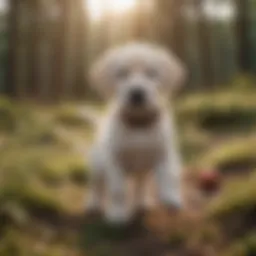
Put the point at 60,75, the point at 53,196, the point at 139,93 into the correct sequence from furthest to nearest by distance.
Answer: the point at 60,75, the point at 53,196, the point at 139,93

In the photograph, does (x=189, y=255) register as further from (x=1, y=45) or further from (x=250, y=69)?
(x=250, y=69)

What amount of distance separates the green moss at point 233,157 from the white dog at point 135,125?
2.43 ft

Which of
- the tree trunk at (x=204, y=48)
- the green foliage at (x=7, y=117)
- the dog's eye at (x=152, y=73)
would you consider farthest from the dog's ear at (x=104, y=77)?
the tree trunk at (x=204, y=48)

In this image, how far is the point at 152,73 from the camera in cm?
260

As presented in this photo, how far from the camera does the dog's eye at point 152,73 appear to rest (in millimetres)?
2590

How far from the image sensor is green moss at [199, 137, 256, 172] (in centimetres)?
342

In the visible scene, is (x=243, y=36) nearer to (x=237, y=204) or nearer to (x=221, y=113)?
(x=221, y=113)

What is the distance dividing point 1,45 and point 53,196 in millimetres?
2558

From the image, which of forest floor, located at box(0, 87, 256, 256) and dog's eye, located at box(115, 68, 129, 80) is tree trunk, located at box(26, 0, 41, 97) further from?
dog's eye, located at box(115, 68, 129, 80)

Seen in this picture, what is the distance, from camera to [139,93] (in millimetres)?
2494

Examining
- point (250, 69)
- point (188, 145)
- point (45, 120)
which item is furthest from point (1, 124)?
point (250, 69)

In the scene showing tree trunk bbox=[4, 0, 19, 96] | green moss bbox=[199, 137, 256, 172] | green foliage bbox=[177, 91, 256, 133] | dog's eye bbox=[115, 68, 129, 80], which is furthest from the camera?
tree trunk bbox=[4, 0, 19, 96]

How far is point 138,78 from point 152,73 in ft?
0.24

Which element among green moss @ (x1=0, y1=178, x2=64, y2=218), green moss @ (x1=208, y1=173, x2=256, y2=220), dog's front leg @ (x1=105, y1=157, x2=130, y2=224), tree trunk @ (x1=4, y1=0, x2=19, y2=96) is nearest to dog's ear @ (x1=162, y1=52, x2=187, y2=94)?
dog's front leg @ (x1=105, y1=157, x2=130, y2=224)
